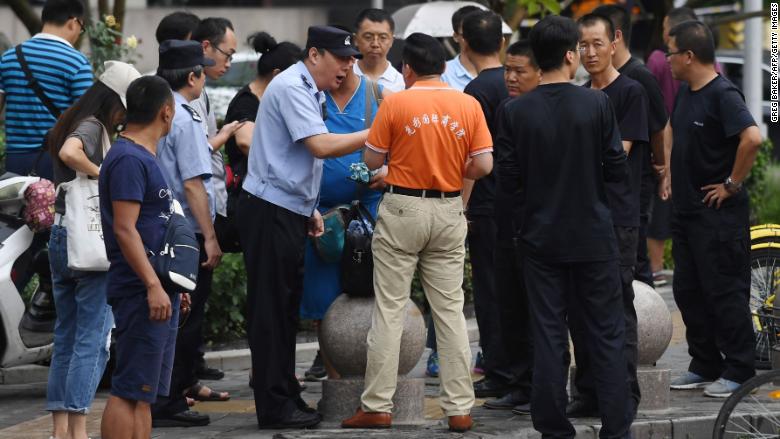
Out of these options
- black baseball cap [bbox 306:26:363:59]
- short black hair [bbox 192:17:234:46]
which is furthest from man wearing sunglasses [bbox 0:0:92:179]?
black baseball cap [bbox 306:26:363:59]

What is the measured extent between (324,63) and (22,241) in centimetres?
220

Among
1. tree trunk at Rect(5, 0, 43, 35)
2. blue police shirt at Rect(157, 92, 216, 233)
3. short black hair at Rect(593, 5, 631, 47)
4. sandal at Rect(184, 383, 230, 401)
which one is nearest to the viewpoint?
blue police shirt at Rect(157, 92, 216, 233)

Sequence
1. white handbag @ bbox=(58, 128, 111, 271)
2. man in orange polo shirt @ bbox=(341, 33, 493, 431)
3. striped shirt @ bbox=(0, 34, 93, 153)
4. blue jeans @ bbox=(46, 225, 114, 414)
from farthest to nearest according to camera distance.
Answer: striped shirt @ bbox=(0, 34, 93, 153), man in orange polo shirt @ bbox=(341, 33, 493, 431), blue jeans @ bbox=(46, 225, 114, 414), white handbag @ bbox=(58, 128, 111, 271)

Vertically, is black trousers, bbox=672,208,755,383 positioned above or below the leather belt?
below

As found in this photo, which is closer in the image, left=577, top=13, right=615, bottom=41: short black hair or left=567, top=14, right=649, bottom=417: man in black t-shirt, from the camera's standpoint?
left=567, top=14, right=649, bottom=417: man in black t-shirt

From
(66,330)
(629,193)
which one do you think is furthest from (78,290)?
(629,193)

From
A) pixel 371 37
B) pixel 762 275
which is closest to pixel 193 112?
pixel 371 37

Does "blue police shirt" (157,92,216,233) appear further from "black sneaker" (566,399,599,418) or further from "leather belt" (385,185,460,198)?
"black sneaker" (566,399,599,418)

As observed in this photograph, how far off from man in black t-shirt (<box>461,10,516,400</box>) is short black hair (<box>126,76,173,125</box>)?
249 centimetres

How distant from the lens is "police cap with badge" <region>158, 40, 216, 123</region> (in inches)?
291

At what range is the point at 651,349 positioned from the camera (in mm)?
7777

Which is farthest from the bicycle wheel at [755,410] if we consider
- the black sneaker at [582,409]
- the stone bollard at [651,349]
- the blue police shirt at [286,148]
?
the blue police shirt at [286,148]

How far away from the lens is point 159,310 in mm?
6082

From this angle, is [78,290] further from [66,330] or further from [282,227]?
[282,227]
